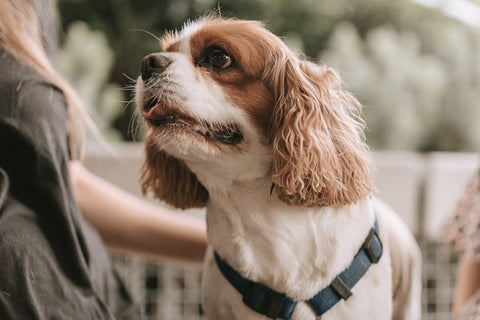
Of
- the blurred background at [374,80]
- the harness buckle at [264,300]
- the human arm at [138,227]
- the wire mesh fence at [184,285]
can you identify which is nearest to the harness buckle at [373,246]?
the harness buckle at [264,300]

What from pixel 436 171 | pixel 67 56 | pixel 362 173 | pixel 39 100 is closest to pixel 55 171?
pixel 39 100

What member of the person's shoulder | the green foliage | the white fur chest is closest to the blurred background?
the green foliage

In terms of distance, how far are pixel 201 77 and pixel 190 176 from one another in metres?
0.21

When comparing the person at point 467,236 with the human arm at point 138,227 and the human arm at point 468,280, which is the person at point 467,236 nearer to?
the human arm at point 468,280

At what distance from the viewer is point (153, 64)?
0.60m

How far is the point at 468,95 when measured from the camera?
1.99m

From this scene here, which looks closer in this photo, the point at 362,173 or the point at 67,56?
the point at 362,173

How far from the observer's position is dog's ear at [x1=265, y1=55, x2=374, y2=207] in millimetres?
651

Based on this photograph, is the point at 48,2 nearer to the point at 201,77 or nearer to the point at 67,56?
the point at 201,77

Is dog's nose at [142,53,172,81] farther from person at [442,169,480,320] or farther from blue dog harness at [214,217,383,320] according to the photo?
person at [442,169,480,320]

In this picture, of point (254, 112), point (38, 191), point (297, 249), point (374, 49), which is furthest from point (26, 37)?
point (374, 49)

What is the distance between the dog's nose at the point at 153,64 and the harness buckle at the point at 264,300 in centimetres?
36

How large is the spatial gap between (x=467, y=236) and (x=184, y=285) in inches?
58.5

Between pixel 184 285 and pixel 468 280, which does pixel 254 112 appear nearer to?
pixel 468 280
